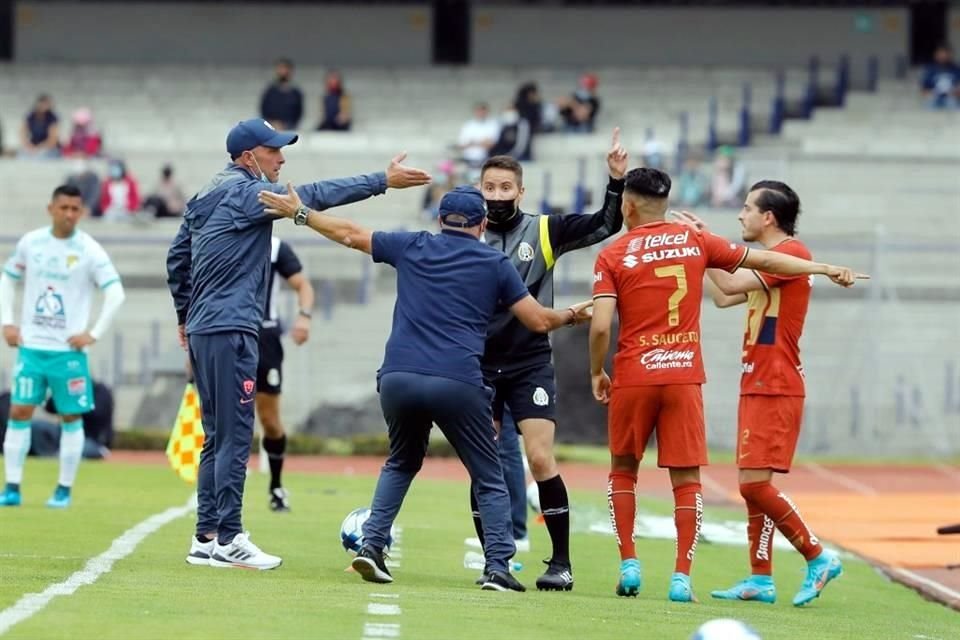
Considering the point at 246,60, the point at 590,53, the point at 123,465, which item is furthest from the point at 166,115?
the point at 123,465

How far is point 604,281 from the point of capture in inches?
385

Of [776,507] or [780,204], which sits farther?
[780,204]

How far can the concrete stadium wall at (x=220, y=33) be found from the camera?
37.4 meters

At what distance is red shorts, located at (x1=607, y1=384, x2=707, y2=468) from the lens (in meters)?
9.78

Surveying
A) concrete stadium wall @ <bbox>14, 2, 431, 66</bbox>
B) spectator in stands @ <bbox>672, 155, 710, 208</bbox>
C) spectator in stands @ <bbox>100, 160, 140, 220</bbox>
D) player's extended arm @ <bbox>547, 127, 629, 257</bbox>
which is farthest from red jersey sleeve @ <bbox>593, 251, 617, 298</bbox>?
concrete stadium wall @ <bbox>14, 2, 431, 66</bbox>

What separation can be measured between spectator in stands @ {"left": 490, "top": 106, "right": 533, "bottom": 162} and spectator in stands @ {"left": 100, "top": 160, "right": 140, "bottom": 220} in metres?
5.71

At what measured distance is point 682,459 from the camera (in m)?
9.79

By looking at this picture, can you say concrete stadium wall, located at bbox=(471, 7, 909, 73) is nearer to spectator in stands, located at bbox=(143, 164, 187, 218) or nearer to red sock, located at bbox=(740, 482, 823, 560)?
spectator in stands, located at bbox=(143, 164, 187, 218)

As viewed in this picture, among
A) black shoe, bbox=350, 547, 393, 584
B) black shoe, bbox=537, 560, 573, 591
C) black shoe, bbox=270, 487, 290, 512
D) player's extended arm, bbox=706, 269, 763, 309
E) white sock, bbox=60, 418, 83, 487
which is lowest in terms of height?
black shoe, bbox=270, 487, 290, 512

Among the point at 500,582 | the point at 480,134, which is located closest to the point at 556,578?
the point at 500,582

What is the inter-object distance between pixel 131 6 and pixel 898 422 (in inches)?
760

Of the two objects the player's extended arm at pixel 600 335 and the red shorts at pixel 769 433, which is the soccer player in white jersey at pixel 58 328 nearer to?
the player's extended arm at pixel 600 335

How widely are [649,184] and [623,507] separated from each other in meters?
1.68

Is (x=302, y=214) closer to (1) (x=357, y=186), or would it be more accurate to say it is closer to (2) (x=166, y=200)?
(1) (x=357, y=186)
